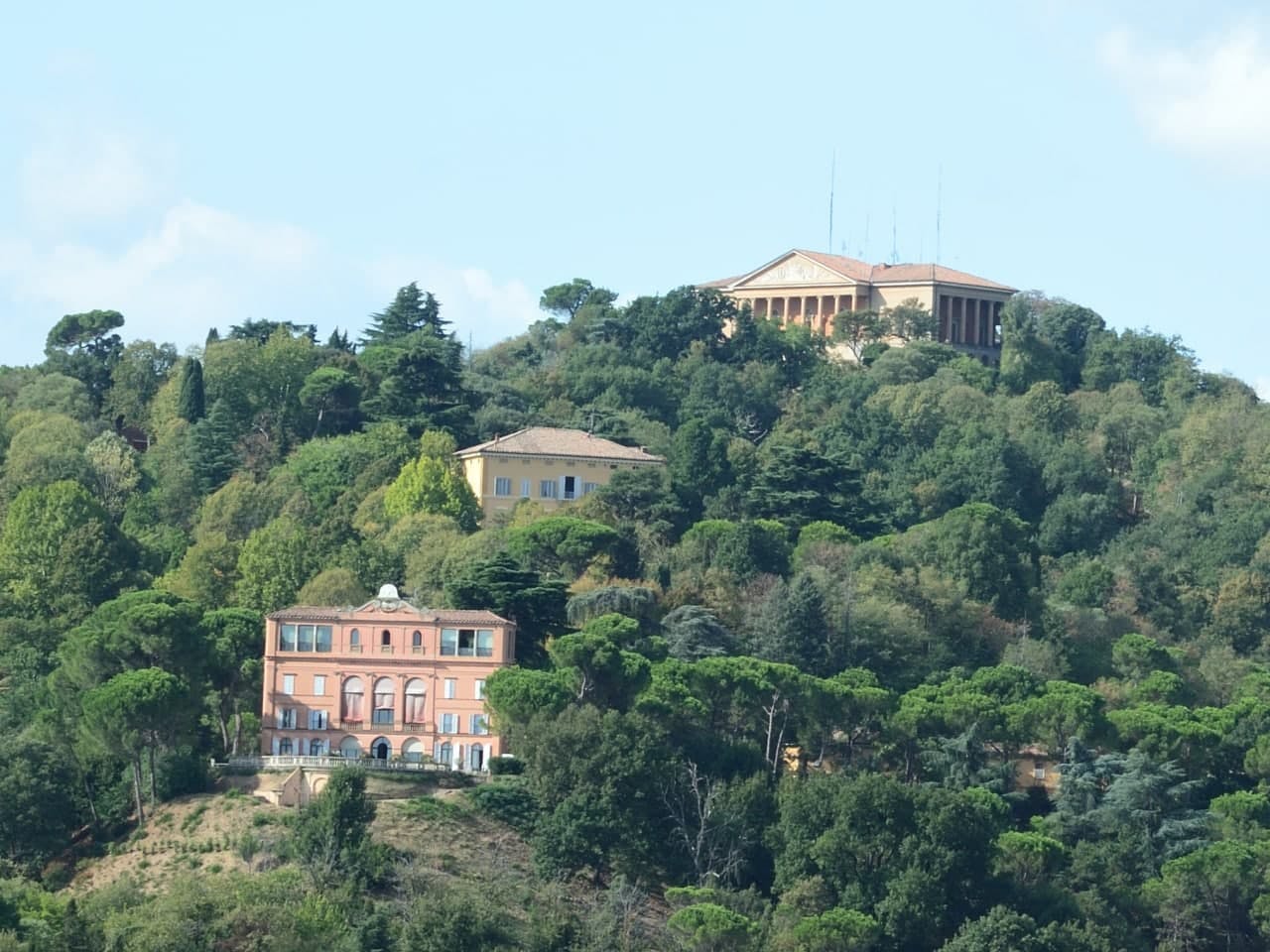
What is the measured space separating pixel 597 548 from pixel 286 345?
2247 centimetres

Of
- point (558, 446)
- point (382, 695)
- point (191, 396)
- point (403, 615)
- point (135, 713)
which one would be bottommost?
point (135, 713)

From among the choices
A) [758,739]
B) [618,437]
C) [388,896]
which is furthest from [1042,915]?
[618,437]

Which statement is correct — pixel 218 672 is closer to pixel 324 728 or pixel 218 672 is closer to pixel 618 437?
pixel 324 728

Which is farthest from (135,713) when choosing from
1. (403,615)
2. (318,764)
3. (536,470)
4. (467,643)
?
(536,470)

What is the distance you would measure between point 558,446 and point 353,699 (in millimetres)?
20472

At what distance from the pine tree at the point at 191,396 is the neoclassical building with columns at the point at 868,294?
27.0m

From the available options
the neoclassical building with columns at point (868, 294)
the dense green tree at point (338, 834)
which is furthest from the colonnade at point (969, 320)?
the dense green tree at point (338, 834)

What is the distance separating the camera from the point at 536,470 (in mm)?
97500

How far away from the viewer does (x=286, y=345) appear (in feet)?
354

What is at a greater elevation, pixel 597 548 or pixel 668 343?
pixel 668 343

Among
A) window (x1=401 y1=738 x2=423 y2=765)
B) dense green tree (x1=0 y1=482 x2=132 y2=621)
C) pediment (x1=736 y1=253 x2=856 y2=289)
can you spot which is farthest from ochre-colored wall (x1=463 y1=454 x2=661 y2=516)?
pediment (x1=736 y1=253 x2=856 y2=289)

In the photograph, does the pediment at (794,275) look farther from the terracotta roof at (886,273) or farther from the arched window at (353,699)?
the arched window at (353,699)

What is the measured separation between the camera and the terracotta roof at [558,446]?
9762cm

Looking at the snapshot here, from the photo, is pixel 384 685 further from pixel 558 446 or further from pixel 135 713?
pixel 558 446
